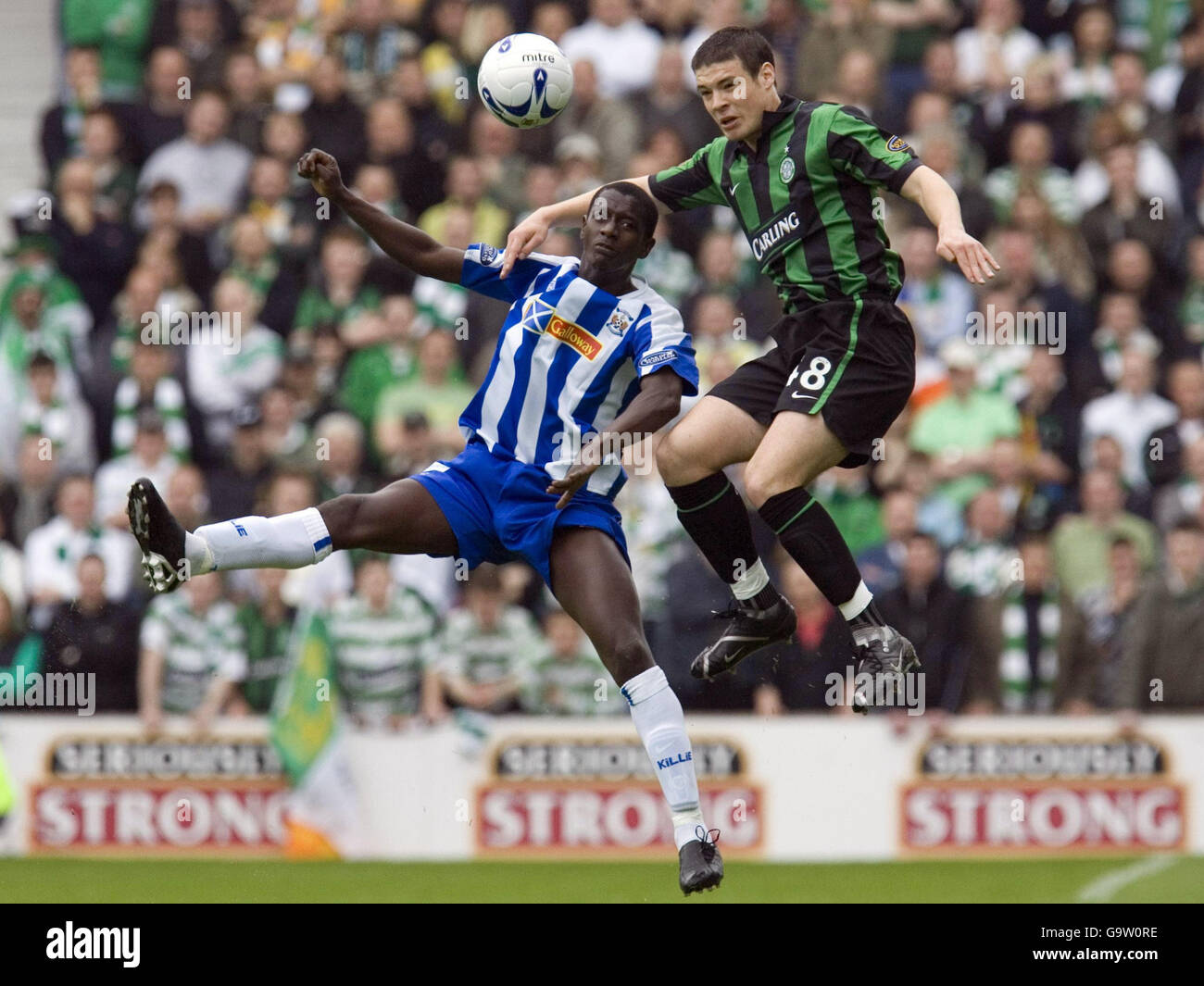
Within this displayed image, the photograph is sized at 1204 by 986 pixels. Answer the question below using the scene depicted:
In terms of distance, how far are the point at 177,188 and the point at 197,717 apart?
3.72 m

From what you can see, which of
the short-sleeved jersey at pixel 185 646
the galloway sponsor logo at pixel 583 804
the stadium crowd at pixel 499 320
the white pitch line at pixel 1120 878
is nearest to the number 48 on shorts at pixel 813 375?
the stadium crowd at pixel 499 320

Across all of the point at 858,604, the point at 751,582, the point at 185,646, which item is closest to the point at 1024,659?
the point at 751,582

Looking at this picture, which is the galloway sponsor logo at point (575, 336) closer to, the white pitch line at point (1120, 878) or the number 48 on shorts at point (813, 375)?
the number 48 on shorts at point (813, 375)

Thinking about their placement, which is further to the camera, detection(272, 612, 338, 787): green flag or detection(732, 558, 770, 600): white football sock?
detection(272, 612, 338, 787): green flag

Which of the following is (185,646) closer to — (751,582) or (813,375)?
(751,582)

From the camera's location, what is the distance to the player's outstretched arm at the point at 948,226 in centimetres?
695

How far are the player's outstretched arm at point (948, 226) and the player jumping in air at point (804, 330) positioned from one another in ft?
0.38

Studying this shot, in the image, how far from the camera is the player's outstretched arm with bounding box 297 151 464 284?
7.98m

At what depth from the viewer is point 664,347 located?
7887mm

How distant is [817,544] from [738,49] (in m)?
1.91

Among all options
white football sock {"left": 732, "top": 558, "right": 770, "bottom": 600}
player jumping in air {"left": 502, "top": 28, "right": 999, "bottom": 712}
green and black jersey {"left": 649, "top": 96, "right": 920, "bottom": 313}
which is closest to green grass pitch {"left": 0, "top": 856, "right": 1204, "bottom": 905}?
white football sock {"left": 732, "top": 558, "right": 770, "bottom": 600}

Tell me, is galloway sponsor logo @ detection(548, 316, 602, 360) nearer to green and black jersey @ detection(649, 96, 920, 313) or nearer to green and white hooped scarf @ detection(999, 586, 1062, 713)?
green and black jersey @ detection(649, 96, 920, 313)

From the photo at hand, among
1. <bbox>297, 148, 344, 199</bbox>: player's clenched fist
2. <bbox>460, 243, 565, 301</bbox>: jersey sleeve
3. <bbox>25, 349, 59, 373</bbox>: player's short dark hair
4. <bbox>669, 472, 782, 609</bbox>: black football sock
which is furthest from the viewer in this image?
<bbox>25, 349, 59, 373</bbox>: player's short dark hair

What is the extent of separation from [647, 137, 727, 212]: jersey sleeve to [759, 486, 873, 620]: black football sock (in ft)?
4.16
